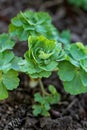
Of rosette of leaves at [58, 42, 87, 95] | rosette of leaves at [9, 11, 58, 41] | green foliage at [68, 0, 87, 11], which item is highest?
rosette of leaves at [9, 11, 58, 41]

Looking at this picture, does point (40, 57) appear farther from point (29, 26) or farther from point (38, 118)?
point (38, 118)

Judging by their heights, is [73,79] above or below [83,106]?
above

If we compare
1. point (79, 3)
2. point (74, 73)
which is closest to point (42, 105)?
point (74, 73)

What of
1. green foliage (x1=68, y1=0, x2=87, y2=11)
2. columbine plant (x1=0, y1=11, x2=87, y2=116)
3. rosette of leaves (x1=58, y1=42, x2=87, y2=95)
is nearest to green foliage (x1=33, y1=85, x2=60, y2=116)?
columbine plant (x1=0, y1=11, x2=87, y2=116)

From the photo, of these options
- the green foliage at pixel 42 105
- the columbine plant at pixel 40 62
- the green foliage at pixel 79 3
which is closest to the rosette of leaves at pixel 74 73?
the columbine plant at pixel 40 62

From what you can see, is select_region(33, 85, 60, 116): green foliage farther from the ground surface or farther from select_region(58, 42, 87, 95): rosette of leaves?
select_region(58, 42, 87, 95): rosette of leaves

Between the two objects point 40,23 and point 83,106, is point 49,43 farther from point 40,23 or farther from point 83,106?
point 83,106

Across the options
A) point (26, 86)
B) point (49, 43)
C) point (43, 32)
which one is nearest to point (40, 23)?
point (43, 32)
